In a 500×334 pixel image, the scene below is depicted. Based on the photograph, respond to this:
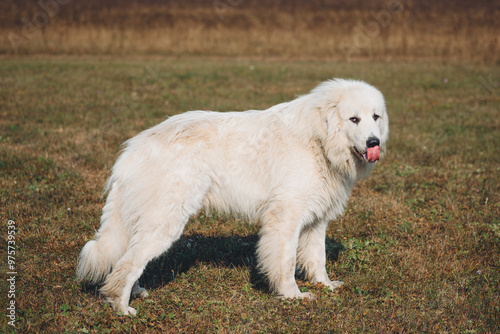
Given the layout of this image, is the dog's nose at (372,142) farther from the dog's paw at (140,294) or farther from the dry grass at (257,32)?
the dry grass at (257,32)

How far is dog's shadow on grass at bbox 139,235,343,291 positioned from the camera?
429 cm

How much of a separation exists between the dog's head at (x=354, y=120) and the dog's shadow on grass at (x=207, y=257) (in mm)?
1367

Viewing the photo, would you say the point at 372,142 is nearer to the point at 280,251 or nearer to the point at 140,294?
the point at 280,251

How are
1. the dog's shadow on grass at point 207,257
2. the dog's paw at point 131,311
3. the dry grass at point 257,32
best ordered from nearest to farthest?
the dog's paw at point 131,311 < the dog's shadow on grass at point 207,257 < the dry grass at point 257,32

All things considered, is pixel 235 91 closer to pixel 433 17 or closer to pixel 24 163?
pixel 24 163

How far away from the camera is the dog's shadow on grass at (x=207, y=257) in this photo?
428 cm

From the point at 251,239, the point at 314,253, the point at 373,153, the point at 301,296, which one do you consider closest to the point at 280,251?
the point at 301,296

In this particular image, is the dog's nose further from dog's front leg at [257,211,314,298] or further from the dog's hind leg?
the dog's hind leg

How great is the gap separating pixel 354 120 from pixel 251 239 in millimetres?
2094

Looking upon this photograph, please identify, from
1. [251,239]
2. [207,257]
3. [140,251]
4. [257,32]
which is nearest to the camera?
[140,251]

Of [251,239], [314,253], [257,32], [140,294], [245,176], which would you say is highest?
[257,32]

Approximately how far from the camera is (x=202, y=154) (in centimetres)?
365

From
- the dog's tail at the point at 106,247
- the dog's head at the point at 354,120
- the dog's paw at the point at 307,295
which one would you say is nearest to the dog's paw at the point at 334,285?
the dog's paw at the point at 307,295

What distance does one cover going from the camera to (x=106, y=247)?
11.8 feet
